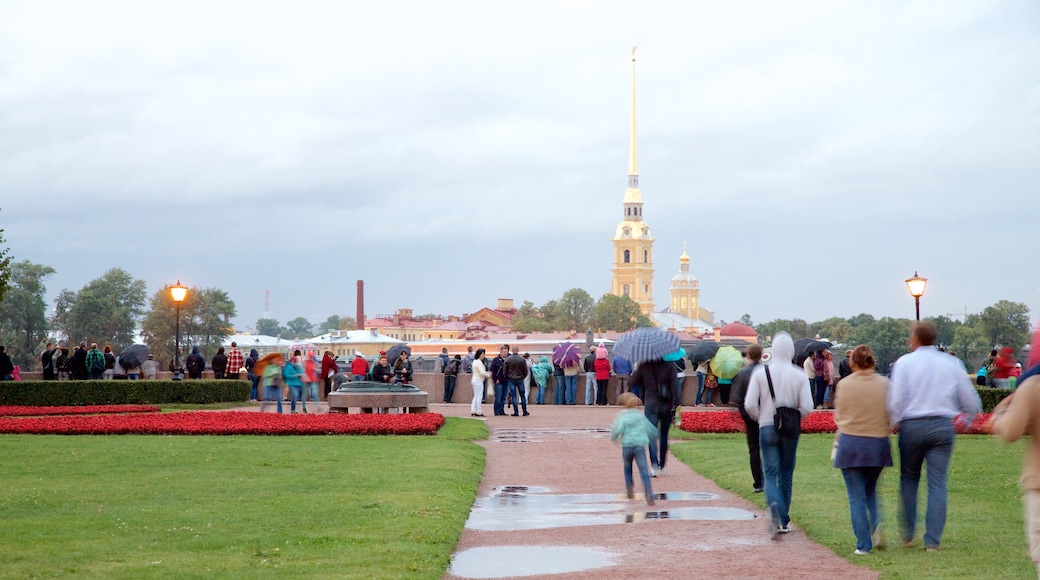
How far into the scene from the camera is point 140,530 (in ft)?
33.7

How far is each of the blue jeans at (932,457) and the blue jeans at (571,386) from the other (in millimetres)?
24244

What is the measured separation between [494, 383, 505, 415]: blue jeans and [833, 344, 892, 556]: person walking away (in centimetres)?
1858

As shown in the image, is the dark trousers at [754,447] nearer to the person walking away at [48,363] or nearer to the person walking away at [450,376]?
the person walking away at [450,376]

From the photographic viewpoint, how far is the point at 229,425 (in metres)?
21.6

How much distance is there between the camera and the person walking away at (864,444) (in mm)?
9539

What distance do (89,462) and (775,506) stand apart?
9.12 metres

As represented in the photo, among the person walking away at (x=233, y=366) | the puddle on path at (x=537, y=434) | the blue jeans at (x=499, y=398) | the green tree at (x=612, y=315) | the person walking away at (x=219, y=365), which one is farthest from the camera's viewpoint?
the green tree at (x=612, y=315)

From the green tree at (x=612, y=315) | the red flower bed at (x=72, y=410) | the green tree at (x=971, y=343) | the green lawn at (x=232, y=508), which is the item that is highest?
the green tree at (x=612, y=315)

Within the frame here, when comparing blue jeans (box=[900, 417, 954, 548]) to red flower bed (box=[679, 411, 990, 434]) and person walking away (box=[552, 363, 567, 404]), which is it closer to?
red flower bed (box=[679, 411, 990, 434])

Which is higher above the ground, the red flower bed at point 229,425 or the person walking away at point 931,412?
the person walking away at point 931,412

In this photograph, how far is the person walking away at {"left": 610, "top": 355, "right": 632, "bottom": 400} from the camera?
33594mm

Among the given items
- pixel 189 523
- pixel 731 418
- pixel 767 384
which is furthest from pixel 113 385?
pixel 767 384

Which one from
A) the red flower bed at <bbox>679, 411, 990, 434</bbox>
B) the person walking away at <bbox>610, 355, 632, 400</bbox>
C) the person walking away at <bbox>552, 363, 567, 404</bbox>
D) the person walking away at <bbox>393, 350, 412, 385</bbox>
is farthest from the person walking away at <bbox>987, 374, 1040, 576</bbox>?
the person walking away at <bbox>552, 363, 567, 404</bbox>

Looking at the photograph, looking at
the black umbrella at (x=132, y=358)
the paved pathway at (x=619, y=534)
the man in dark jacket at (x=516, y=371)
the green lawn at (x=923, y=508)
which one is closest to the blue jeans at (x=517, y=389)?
the man in dark jacket at (x=516, y=371)
